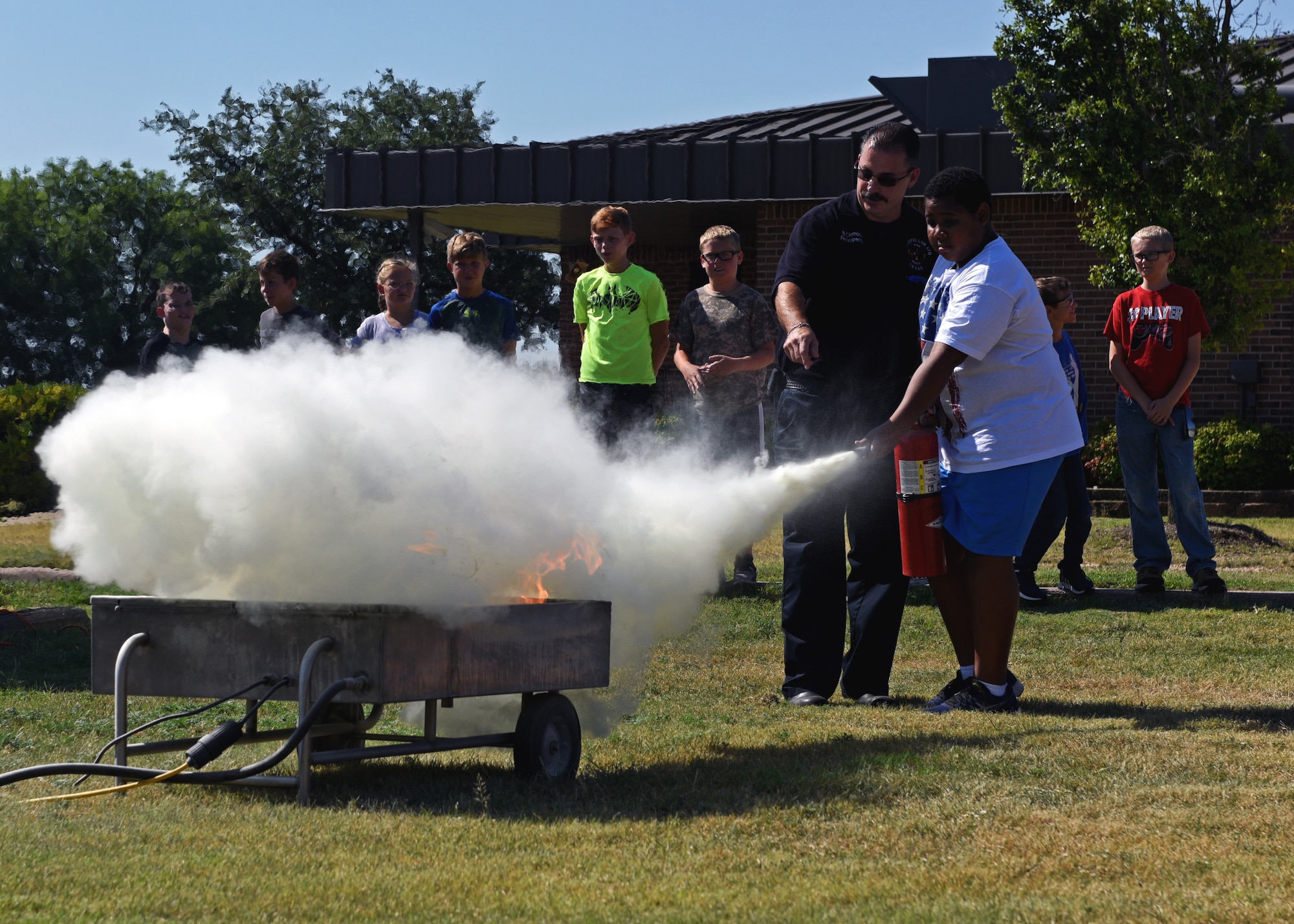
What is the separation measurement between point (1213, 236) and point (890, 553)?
32.0ft

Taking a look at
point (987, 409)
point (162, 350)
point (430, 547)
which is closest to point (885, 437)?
point (987, 409)

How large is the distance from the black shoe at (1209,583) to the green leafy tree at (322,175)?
3670 cm

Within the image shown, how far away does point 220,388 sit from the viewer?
4520 millimetres

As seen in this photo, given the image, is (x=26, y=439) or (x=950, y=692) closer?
(x=950, y=692)

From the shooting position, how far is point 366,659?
13.6 feet

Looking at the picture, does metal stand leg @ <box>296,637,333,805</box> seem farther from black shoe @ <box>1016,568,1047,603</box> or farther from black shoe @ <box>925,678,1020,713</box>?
black shoe @ <box>1016,568,1047,603</box>

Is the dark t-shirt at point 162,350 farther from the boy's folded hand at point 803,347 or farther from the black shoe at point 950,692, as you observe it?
the black shoe at point 950,692

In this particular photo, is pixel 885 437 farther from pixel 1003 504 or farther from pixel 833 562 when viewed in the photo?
pixel 833 562

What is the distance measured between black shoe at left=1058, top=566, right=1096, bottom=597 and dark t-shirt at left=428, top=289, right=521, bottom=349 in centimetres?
421

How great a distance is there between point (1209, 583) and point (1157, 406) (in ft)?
3.91

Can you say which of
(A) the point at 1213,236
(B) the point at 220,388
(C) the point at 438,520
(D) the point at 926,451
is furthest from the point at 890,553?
(A) the point at 1213,236

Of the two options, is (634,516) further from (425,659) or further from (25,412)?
(25,412)

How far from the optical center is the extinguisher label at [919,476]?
19.2ft

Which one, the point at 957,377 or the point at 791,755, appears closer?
the point at 791,755
